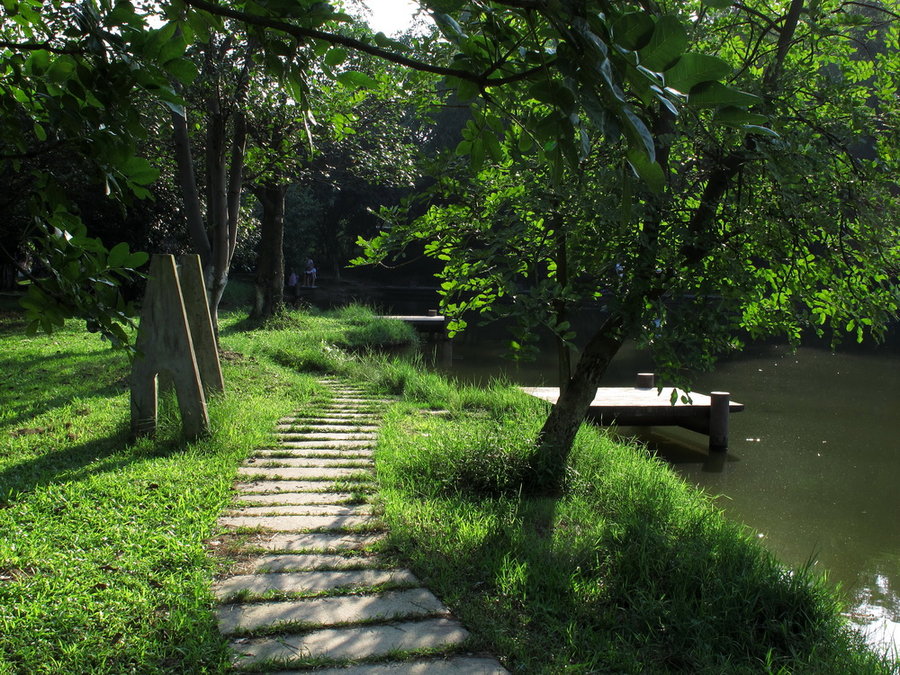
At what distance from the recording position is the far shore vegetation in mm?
2871

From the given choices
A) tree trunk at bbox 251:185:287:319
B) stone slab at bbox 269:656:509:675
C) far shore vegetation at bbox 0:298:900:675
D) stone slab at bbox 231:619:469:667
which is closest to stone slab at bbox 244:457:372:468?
far shore vegetation at bbox 0:298:900:675

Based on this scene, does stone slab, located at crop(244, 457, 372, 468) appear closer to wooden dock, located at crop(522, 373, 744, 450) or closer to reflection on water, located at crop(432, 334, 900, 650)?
reflection on water, located at crop(432, 334, 900, 650)

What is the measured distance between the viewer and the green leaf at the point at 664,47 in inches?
40.0

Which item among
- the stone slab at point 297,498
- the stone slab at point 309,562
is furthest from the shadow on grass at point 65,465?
the stone slab at point 309,562

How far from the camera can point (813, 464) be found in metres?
9.21

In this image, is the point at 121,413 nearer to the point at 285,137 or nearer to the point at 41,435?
the point at 41,435

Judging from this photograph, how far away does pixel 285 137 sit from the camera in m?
9.71

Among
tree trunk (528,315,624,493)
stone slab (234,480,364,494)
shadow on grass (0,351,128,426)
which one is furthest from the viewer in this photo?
shadow on grass (0,351,128,426)

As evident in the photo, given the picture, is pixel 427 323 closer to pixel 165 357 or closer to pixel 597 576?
→ pixel 165 357

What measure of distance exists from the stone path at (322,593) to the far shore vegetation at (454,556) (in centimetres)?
10

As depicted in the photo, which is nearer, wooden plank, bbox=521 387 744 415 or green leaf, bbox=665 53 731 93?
green leaf, bbox=665 53 731 93

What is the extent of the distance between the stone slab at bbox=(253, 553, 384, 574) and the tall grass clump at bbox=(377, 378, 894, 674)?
237 millimetres

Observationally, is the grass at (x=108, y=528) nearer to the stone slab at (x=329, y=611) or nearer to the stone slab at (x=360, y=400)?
the stone slab at (x=329, y=611)

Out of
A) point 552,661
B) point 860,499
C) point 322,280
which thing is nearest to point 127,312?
point 552,661
